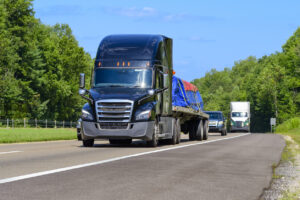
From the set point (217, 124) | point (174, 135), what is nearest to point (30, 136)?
point (174, 135)

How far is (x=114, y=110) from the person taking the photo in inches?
733

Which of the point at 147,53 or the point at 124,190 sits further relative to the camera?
the point at 147,53

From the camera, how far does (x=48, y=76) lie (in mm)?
79938

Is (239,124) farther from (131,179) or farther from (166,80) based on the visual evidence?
(131,179)

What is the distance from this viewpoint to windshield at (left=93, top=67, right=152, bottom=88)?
1955 cm

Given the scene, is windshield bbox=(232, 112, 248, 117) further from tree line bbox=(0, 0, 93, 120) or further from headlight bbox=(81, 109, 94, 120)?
headlight bbox=(81, 109, 94, 120)

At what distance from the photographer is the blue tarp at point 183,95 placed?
25.2 meters

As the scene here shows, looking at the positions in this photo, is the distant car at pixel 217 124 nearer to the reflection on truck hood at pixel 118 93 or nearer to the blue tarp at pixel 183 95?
the blue tarp at pixel 183 95

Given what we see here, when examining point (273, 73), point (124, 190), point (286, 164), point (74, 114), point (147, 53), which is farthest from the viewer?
point (273, 73)

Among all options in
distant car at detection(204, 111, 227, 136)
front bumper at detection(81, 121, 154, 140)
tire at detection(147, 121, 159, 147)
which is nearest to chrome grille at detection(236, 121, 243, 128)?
distant car at detection(204, 111, 227, 136)

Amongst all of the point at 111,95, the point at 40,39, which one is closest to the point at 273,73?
the point at 40,39

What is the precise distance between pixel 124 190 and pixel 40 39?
7693 cm

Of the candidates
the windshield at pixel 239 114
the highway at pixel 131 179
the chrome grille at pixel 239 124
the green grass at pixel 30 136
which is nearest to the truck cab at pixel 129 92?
the green grass at pixel 30 136

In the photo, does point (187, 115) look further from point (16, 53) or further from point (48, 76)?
point (48, 76)
